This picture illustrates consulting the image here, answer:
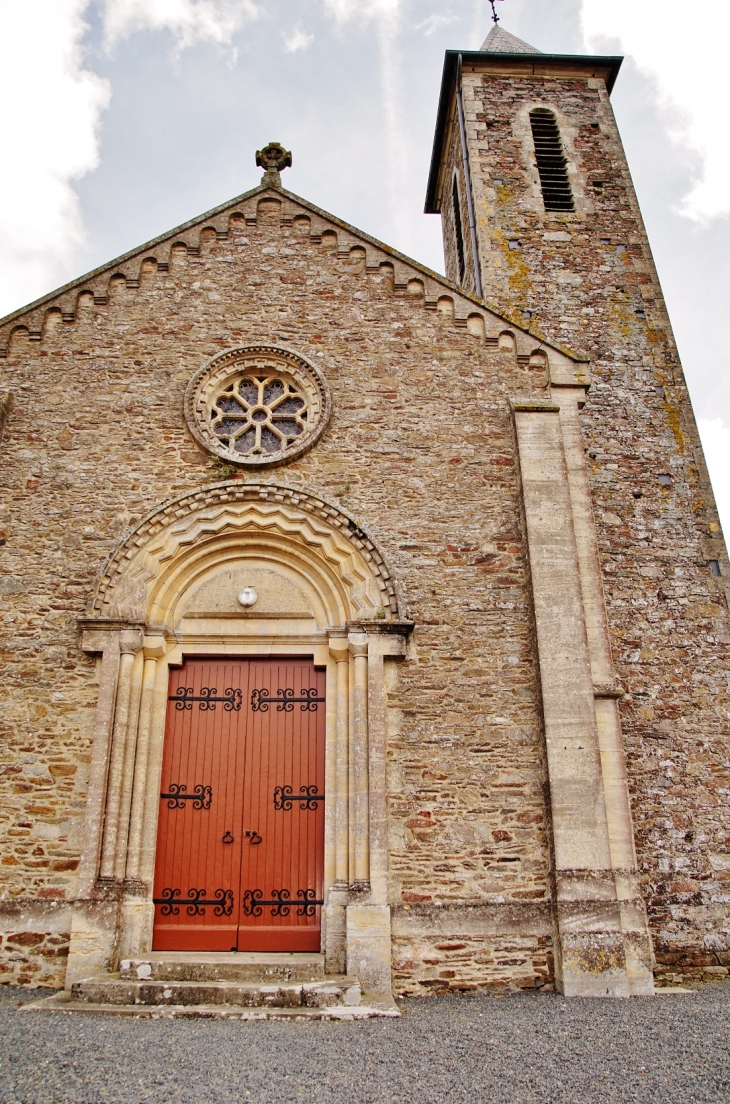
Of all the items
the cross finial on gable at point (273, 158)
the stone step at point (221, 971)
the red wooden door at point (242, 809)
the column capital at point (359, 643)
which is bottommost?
the stone step at point (221, 971)

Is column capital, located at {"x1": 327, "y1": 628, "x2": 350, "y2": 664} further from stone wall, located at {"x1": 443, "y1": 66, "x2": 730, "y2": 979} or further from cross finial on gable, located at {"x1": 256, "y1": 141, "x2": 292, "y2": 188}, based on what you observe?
cross finial on gable, located at {"x1": 256, "y1": 141, "x2": 292, "y2": 188}

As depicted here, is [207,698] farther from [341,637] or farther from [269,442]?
[269,442]

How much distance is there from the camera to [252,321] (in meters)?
8.94

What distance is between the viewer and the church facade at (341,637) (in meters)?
6.65

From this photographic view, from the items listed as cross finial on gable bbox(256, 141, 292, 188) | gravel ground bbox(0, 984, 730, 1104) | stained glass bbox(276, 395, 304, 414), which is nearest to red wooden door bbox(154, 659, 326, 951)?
gravel ground bbox(0, 984, 730, 1104)

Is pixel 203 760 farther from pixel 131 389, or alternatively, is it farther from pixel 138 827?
pixel 131 389

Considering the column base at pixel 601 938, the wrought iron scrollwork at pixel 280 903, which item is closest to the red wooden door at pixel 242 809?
the wrought iron scrollwork at pixel 280 903

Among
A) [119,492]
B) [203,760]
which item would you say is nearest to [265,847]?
[203,760]

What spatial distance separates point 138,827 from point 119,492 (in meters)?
3.33

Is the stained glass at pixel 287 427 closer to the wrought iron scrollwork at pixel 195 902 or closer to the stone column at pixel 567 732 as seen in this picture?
the stone column at pixel 567 732

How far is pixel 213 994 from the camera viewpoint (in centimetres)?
582

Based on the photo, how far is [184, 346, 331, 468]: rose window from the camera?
827cm

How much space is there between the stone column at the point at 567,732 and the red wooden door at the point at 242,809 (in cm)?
218

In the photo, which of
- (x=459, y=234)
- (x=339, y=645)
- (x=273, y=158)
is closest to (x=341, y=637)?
(x=339, y=645)
